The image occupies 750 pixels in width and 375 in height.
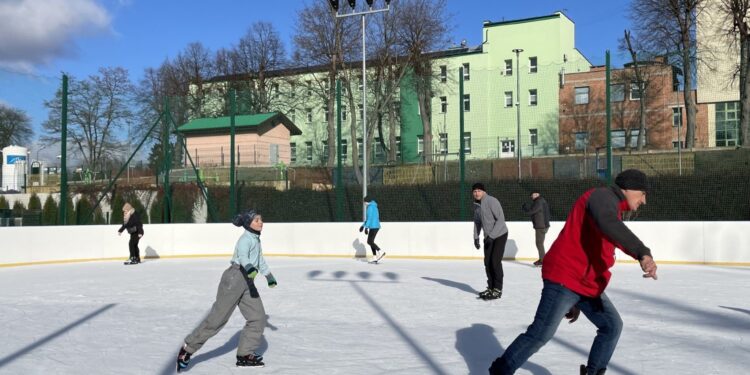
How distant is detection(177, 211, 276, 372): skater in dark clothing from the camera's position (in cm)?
539

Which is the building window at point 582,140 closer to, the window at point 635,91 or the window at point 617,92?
the window at point 617,92

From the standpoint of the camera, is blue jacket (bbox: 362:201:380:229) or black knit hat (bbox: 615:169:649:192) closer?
black knit hat (bbox: 615:169:649:192)

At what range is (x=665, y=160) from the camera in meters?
19.4

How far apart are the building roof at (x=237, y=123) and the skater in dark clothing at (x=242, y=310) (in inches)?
558

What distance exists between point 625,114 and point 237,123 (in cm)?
1332

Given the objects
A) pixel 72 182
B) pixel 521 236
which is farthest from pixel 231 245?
pixel 521 236

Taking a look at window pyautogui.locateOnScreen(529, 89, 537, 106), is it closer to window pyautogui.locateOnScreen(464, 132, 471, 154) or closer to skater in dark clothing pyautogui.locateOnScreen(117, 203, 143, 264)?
window pyautogui.locateOnScreen(464, 132, 471, 154)

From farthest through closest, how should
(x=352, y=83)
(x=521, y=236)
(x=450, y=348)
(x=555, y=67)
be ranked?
1. (x=352, y=83)
2. (x=555, y=67)
3. (x=521, y=236)
4. (x=450, y=348)

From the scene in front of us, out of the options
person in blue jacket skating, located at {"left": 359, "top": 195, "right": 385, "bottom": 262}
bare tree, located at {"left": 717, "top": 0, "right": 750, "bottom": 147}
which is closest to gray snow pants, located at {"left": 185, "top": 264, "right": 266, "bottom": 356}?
person in blue jacket skating, located at {"left": 359, "top": 195, "right": 385, "bottom": 262}

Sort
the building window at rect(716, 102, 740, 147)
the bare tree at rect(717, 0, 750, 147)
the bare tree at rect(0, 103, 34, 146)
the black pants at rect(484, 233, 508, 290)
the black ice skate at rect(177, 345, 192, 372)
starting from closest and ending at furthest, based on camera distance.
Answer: the black ice skate at rect(177, 345, 192, 372) < the black pants at rect(484, 233, 508, 290) < the bare tree at rect(0, 103, 34, 146) < the building window at rect(716, 102, 740, 147) < the bare tree at rect(717, 0, 750, 147)

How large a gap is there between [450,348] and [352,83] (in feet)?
89.7

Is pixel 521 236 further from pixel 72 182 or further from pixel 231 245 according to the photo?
pixel 72 182

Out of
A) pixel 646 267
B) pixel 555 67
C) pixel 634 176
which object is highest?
pixel 555 67

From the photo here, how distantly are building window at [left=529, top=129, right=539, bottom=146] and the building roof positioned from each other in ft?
24.4
